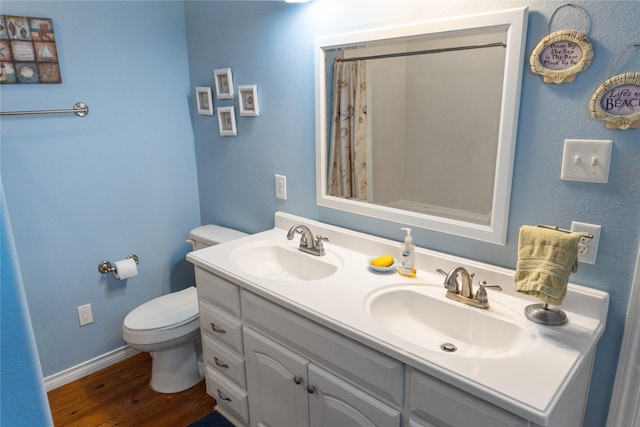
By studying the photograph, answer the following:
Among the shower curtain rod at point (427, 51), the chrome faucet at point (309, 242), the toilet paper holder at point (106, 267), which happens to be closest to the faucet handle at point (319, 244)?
the chrome faucet at point (309, 242)

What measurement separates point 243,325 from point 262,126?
0.99 meters

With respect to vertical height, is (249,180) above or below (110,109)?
below

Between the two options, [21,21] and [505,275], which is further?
[21,21]

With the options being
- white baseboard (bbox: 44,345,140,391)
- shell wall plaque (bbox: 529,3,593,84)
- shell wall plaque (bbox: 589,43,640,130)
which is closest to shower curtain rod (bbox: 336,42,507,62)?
shell wall plaque (bbox: 529,3,593,84)

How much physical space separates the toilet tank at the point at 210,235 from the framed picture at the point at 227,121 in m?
0.55

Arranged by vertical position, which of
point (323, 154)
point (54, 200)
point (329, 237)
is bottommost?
point (329, 237)

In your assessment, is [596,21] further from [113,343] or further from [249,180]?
[113,343]

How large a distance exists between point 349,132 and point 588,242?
0.96 m

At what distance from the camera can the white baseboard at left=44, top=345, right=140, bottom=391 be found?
2246mm

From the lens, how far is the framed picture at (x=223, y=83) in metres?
2.19

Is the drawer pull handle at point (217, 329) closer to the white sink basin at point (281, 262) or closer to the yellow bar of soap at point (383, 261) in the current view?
the white sink basin at point (281, 262)

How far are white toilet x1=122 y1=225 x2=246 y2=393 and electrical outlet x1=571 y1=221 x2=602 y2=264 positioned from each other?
5.35ft

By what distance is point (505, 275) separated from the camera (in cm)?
135

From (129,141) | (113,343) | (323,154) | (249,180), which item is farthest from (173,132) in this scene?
(113,343)
